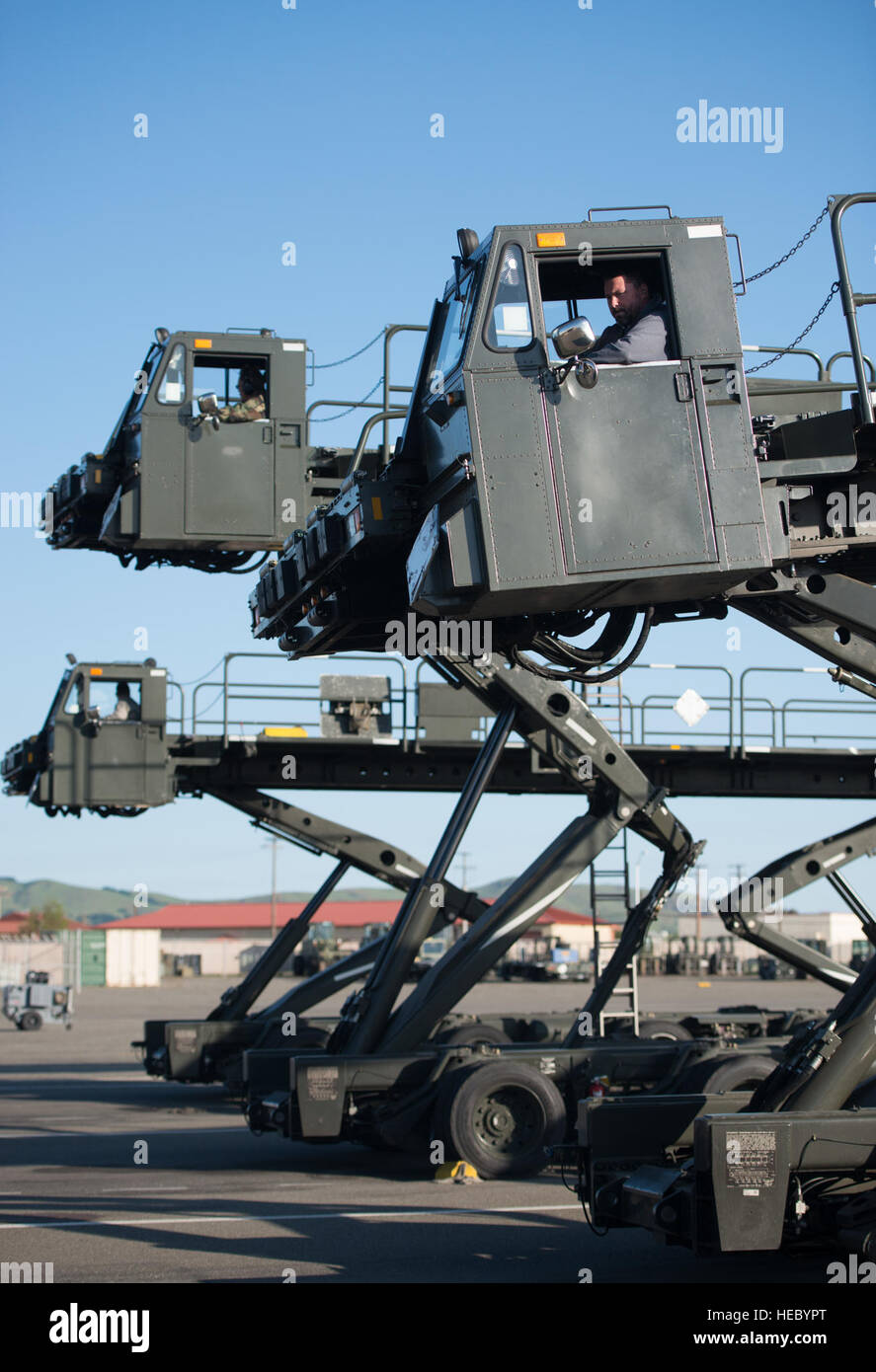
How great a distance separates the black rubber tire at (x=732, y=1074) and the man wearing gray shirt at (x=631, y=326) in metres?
7.24

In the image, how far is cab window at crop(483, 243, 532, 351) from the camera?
8.15m

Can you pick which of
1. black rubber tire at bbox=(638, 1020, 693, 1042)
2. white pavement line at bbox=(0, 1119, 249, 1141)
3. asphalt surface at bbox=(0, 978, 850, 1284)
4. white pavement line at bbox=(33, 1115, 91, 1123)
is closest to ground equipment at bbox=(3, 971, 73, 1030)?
asphalt surface at bbox=(0, 978, 850, 1284)

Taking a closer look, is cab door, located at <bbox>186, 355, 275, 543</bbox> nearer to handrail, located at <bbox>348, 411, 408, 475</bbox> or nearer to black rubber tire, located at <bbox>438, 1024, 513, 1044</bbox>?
handrail, located at <bbox>348, 411, 408, 475</bbox>

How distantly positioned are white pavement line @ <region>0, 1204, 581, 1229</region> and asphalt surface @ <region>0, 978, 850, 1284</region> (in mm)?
21

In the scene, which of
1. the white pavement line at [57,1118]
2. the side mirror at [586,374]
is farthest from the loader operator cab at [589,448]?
the white pavement line at [57,1118]

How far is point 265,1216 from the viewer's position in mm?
10922

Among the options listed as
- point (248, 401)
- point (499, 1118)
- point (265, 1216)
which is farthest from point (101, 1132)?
point (248, 401)

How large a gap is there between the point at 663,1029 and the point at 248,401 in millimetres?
8470

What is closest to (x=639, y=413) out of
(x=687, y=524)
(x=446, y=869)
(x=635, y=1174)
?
(x=687, y=524)

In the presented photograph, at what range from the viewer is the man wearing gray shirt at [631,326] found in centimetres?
817

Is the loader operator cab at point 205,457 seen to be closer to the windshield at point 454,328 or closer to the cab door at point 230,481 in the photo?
the cab door at point 230,481

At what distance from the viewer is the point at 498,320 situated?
324 inches

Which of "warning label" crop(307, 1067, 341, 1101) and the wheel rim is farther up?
"warning label" crop(307, 1067, 341, 1101)

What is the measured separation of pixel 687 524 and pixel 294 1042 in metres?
11.6
